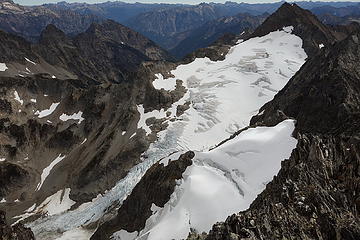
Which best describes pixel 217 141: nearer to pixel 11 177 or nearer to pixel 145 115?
pixel 145 115

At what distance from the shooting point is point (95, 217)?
93.6 meters

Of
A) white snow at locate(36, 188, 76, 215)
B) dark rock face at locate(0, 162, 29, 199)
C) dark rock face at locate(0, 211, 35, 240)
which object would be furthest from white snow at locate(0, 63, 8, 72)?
dark rock face at locate(0, 211, 35, 240)

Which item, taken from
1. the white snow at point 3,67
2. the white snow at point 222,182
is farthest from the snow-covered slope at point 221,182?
the white snow at point 3,67

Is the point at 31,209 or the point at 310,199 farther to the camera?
the point at 31,209

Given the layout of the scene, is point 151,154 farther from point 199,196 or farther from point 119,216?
point 199,196

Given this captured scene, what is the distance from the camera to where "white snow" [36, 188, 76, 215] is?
104 m

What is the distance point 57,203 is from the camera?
106875mm

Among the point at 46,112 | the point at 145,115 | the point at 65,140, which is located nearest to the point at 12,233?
the point at 145,115

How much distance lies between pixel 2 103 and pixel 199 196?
10888 centimetres

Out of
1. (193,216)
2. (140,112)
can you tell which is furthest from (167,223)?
(140,112)

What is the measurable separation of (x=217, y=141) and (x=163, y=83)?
32.4m

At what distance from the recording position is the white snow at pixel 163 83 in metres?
134

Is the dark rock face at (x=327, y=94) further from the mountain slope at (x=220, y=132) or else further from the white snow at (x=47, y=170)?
the white snow at (x=47, y=170)

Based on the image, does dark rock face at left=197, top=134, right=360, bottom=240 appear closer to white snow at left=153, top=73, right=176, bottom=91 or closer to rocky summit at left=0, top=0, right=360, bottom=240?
rocky summit at left=0, top=0, right=360, bottom=240
